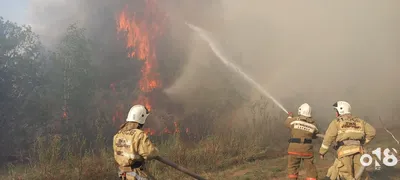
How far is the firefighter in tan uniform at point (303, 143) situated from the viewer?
26.7ft

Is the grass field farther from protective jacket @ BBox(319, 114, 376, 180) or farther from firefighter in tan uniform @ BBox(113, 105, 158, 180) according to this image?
firefighter in tan uniform @ BBox(113, 105, 158, 180)

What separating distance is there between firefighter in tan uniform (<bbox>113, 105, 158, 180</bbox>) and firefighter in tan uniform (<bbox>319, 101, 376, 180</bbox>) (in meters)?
4.31

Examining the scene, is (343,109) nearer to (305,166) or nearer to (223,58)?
(305,166)

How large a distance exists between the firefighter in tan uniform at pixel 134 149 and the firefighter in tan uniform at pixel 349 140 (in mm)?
4308

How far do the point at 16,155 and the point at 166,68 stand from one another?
15589 mm

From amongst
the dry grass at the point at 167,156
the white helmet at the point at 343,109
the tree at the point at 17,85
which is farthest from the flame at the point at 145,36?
the white helmet at the point at 343,109

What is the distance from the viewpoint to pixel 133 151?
4918 millimetres

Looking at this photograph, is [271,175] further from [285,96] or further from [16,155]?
[285,96]

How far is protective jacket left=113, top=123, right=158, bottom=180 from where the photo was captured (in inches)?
193

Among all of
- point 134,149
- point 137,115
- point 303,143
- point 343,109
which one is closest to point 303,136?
point 303,143

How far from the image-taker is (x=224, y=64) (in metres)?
31.4

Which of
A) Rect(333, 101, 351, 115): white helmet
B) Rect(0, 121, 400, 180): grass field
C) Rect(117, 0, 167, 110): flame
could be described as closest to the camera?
Rect(333, 101, 351, 115): white helmet

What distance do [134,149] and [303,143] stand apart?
4.98m

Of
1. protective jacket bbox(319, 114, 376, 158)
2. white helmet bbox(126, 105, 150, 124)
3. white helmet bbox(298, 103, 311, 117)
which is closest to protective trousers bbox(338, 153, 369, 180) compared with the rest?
protective jacket bbox(319, 114, 376, 158)
